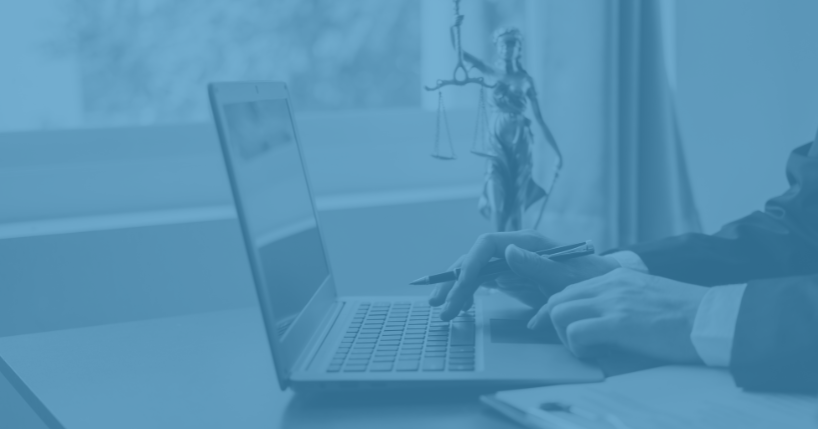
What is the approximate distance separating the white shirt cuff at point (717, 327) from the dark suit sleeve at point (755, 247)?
24 centimetres

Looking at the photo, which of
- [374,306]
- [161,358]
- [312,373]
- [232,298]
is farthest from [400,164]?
[312,373]

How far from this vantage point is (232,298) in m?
1.13

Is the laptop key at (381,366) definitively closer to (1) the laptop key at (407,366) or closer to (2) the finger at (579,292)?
(1) the laptop key at (407,366)

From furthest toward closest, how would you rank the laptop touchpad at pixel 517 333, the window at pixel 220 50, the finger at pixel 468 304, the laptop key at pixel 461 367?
the window at pixel 220 50 → the finger at pixel 468 304 → the laptop touchpad at pixel 517 333 → the laptop key at pixel 461 367

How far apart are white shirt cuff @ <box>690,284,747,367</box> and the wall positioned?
88 centimetres

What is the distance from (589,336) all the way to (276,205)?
0.33 metres

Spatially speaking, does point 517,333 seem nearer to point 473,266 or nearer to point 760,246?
point 473,266

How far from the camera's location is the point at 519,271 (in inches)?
31.6

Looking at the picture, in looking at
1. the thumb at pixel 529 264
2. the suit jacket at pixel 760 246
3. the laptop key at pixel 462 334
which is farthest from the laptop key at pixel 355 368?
the suit jacket at pixel 760 246

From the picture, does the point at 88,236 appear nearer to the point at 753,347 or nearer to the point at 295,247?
the point at 295,247

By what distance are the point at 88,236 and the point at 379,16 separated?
2.35 feet

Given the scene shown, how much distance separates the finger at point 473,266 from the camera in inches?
31.7

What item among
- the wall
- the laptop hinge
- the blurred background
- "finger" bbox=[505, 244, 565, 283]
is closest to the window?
the blurred background

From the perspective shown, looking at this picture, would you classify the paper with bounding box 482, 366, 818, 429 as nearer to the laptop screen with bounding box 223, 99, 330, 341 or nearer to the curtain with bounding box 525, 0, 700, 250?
the laptop screen with bounding box 223, 99, 330, 341
